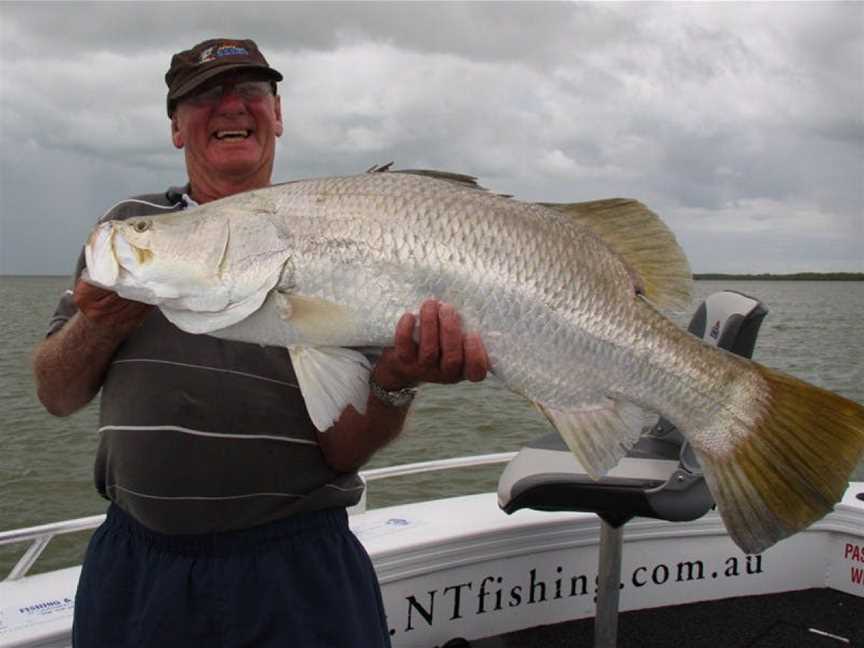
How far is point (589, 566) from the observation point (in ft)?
14.9

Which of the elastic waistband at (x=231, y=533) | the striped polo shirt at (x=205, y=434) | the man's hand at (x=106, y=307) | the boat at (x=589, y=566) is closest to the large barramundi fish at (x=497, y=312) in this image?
the man's hand at (x=106, y=307)

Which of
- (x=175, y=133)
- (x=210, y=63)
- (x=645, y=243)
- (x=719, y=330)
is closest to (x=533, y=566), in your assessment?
(x=719, y=330)

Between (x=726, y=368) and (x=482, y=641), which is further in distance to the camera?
(x=482, y=641)

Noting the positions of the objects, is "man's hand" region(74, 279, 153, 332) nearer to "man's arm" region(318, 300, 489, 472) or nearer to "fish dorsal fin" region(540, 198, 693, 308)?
"man's arm" region(318, 300, 489, 472)

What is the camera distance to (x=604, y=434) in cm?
219

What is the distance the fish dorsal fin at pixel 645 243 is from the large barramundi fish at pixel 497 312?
93mm

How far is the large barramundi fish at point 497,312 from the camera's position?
2.08 m

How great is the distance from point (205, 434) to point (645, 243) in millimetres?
1391

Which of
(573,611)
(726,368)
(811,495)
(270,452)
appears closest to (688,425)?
(726,368)

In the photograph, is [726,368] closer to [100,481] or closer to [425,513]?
[100,481]

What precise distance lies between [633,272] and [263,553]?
136 centimetres

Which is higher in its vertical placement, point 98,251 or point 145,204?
point 145,204

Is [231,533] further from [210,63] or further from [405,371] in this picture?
[210,63]

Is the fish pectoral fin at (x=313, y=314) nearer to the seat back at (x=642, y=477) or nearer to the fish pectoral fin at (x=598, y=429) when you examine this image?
the fish pectoral fin at (x=598, y=429)
